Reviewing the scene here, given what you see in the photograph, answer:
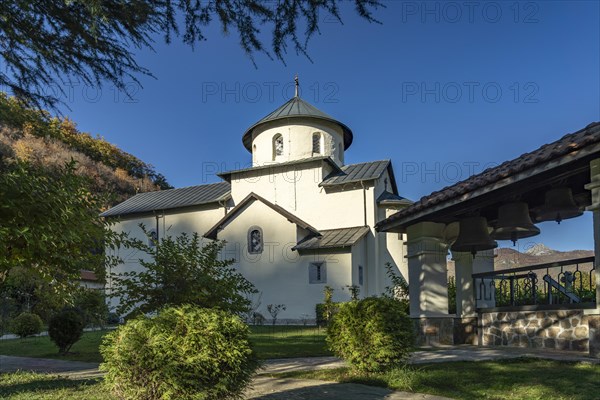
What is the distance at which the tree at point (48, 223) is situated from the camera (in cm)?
479

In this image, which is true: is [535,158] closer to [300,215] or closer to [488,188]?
[488,188]

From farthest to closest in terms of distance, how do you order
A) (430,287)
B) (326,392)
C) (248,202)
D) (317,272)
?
(248,202) → (317,272) → (430,287) → (326,392)

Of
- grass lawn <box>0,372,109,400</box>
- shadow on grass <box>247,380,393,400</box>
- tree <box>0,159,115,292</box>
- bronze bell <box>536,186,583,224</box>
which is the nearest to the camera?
tree <box>0,159,115,292</box>

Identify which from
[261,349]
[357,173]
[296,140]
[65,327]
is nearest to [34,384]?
[65,327]

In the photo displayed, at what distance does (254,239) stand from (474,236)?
17022 millimetres

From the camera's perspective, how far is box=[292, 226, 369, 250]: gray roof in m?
22.8

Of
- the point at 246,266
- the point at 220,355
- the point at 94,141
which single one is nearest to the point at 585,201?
the point at 220,355

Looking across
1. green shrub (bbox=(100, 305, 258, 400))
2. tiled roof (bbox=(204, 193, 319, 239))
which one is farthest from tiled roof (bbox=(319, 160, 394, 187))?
green shrub (bbox=(100, 305, 258, 400))

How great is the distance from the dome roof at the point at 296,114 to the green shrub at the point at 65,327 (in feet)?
58.5

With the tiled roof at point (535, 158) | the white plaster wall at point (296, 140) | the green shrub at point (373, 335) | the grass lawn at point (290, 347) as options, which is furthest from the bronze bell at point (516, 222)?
the white plaster wall at point (296, 140)

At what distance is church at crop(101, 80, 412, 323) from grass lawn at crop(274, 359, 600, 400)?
49.2 feet

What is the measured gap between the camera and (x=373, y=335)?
716 centimetres

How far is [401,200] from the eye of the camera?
25.4 m

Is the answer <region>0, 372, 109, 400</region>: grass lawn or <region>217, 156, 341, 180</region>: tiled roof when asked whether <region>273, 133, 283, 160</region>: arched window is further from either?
<region>0, 372, 109, 400</region>: grass lawn
